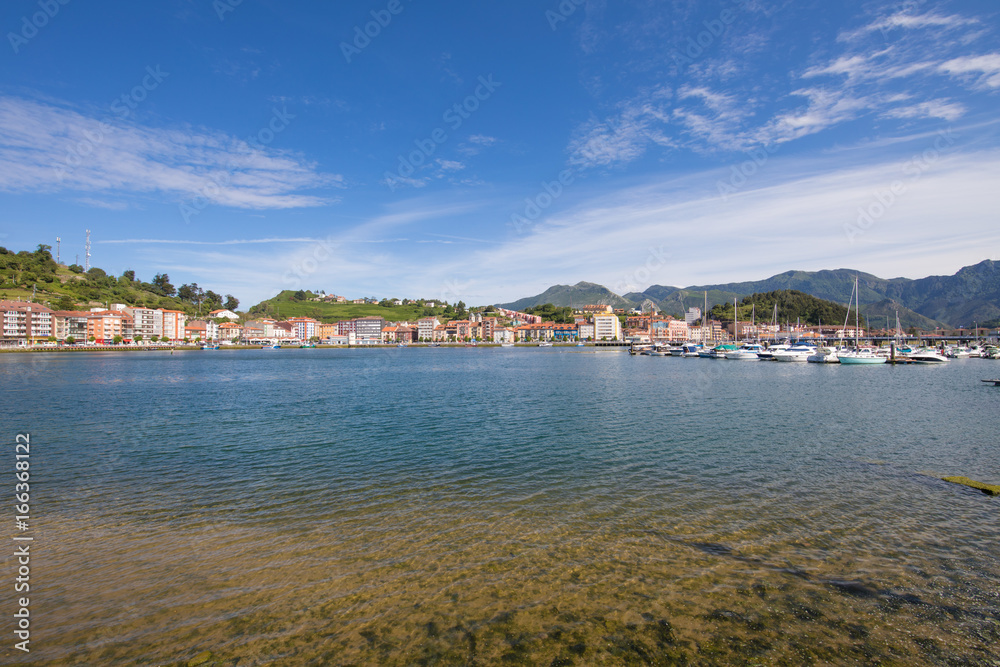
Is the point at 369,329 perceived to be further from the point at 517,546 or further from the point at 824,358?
the point at 517,546

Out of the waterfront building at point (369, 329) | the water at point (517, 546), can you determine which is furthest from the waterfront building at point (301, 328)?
the water at point (517, 546)

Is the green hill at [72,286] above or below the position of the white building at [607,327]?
above

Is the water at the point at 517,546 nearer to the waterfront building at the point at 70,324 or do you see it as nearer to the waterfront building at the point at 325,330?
the waterfront building at the point at 70,324

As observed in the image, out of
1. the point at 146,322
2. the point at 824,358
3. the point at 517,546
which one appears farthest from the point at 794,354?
the point at 146,322

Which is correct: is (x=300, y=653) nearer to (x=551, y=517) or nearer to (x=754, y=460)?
(x=551, y=517)

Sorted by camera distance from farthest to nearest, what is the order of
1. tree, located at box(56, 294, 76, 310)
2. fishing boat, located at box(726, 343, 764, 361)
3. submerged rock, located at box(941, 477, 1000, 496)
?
tree, located at box(56, 294, 76, 310) → fishing boat, located at box(726, 343, 764, 361) → submerged rock, located at box(941, 477, 1000, 496)

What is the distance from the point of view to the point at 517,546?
23.9 ft

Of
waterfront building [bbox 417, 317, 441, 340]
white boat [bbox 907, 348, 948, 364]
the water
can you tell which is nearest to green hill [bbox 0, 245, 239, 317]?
waterfront building [bbox 417, 317, 441, 340]

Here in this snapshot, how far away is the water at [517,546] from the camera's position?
4945mm

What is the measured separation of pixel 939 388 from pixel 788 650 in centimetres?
3521

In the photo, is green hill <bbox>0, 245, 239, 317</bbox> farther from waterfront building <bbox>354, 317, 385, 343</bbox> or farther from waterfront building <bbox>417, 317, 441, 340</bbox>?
waterfront building <bbox>417, 317, 441, 340</bbox>

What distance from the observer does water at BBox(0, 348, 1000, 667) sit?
16.2 feet

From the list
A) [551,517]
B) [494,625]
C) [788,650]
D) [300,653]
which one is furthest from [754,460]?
[300,653]

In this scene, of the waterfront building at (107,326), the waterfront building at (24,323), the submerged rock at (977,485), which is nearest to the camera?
the submerged rock at (977,485)
